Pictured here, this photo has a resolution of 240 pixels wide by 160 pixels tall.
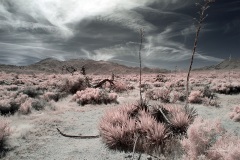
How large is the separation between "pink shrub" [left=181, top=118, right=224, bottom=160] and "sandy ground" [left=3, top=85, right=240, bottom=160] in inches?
53.7

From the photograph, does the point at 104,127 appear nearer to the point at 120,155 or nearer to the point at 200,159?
the point at 120,155

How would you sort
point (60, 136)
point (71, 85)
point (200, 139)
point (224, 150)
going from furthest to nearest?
point (71, 85) → point (60, 136) → point (200, 139) → point (224, 150)

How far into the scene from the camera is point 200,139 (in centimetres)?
527

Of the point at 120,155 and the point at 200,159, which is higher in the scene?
the point at 200,159

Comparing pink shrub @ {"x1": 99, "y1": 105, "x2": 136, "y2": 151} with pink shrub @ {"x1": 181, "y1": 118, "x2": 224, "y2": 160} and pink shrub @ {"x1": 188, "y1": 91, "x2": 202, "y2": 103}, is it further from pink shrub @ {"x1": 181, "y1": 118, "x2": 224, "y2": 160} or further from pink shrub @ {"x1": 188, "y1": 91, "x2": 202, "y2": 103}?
pink shrub @ {"x1": 188, "y1": 91, "x2": 202, "y2": 103}

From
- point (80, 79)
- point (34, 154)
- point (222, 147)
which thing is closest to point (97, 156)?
point (34, 154)

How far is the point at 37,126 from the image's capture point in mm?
A: 9906

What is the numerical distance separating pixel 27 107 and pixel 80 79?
9114 mm

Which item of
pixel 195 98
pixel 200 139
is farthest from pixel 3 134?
pixel 195 98

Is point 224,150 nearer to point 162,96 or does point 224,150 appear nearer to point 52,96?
point 162,96

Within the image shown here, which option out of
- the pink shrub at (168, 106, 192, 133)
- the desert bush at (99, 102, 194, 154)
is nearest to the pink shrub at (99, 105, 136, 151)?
the desert bush at (99, 102, 194, 154)

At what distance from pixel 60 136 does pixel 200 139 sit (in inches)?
203

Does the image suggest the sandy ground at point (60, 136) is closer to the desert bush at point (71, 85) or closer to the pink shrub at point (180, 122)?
the pink shrub at point (180, 122)

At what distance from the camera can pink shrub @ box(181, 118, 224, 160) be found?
5.21 metres
